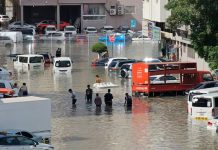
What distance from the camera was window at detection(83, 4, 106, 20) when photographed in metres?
90.9

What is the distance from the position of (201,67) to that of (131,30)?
113 feet

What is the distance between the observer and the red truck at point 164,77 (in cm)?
4281

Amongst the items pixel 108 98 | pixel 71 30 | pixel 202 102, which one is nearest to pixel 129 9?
pixel 71 30

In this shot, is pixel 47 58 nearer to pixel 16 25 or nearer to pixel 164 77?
pixel 164 77

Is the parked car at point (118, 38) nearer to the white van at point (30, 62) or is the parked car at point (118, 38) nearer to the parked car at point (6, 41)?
the parked car at point (6, 41)

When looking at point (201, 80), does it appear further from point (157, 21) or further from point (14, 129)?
point (157, 21)

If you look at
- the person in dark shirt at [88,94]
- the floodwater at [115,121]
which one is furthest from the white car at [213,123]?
the person in dark shirt at [88,94]

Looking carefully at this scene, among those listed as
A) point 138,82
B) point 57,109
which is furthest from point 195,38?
point 57,109

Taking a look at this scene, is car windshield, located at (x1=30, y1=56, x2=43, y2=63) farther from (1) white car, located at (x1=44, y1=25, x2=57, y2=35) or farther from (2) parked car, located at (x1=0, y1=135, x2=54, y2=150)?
(2) parked car, located at (x1=0, y1=135, x2=54, y2=150)

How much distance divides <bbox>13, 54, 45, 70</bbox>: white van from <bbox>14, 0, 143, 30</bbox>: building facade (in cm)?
3237

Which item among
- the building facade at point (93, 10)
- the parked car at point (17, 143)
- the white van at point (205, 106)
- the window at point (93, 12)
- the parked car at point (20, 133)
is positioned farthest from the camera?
the window at point (93, 12)

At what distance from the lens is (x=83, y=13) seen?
9100 centimetres

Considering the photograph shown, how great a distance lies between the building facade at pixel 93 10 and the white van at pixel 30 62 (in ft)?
106

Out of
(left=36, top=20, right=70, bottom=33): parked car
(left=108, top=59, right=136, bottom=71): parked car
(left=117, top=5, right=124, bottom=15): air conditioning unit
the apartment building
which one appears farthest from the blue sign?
(left=108, top=59, right=136, bottom=71): parked car
